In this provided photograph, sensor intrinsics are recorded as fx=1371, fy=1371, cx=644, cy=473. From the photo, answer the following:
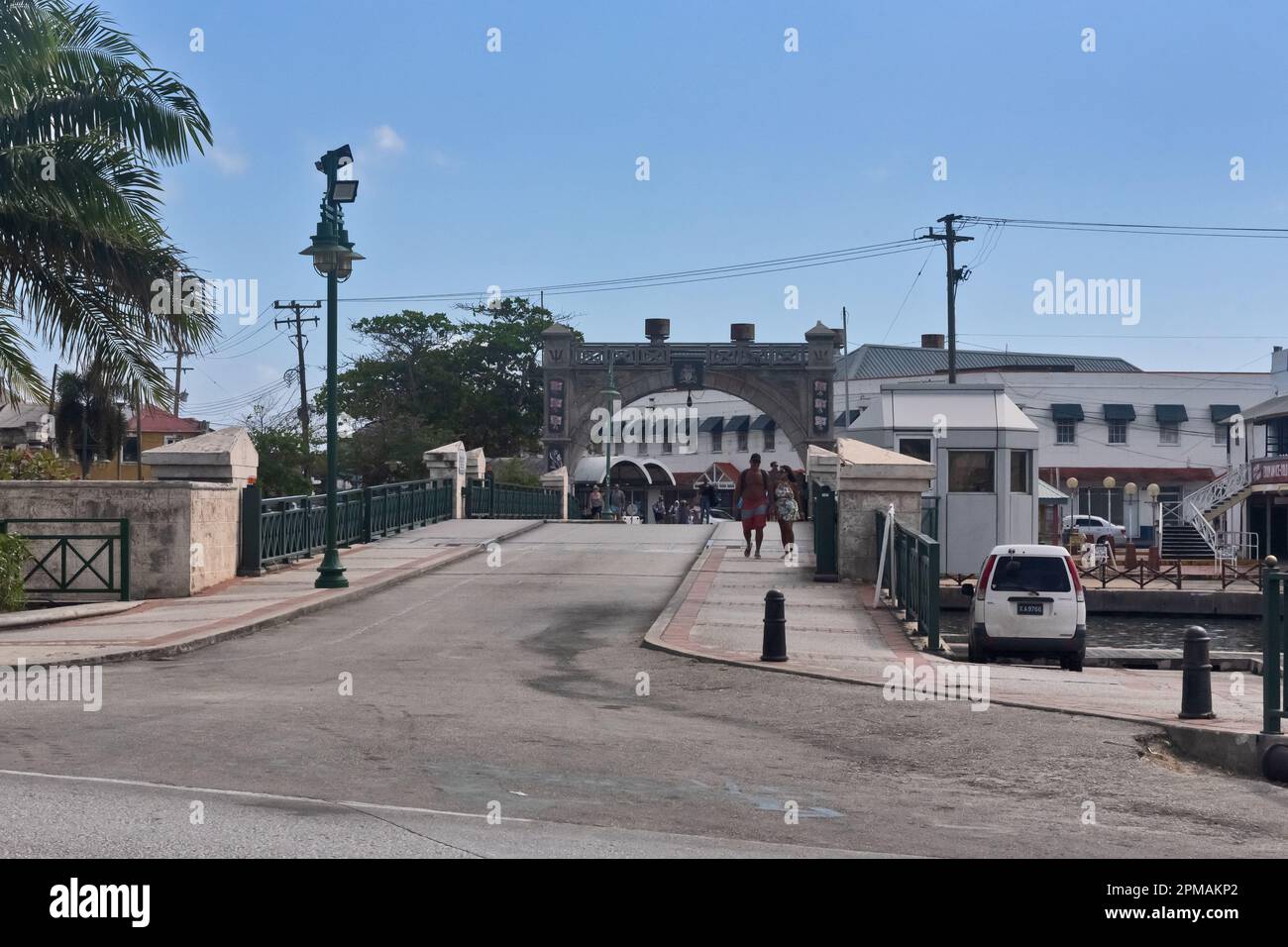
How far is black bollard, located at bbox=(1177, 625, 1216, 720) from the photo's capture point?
10852 mm

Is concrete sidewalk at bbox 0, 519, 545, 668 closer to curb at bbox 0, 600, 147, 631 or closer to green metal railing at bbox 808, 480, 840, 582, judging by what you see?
curb at bbox 0, 600, 147, 631

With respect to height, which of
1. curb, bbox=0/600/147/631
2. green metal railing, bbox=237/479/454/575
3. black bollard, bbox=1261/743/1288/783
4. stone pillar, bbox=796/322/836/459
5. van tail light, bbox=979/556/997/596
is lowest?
black bollard, bbox=1261/743/1288/783

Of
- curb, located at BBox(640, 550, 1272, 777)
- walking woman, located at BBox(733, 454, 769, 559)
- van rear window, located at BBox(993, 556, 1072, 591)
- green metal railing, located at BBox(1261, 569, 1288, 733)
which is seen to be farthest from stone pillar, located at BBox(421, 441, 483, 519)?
green metal railing, located at BBox(1261, 569, 1288, 733)

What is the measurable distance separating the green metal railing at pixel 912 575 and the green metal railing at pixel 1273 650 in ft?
18.2

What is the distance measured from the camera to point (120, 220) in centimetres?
1725

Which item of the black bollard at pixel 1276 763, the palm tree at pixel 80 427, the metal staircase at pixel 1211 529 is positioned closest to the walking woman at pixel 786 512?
the black bollard at pixel 1276 763

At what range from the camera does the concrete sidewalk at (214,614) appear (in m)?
13.7

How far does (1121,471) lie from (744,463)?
22865 millimetres

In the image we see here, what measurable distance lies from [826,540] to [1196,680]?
399 inches

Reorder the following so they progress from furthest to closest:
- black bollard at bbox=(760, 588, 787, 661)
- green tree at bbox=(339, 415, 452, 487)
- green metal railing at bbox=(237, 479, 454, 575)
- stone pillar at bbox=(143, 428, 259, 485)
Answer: green tree at bbox=(339, 415, 452, 487)
green metal railing at bbox=(237, 479, 454, 575)
stone pillar at bbox=(143, 428, 259, 485)
black bollard at bbox=(760, 588, 787, 661)

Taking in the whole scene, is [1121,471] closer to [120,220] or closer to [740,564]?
[740,564]

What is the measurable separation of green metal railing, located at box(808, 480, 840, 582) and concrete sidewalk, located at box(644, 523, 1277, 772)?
28cm

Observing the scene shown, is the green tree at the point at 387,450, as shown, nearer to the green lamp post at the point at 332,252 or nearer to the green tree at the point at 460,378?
the green tree at the point at 460,378

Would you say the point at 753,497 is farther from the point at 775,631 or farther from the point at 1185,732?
the point at 1185,732
